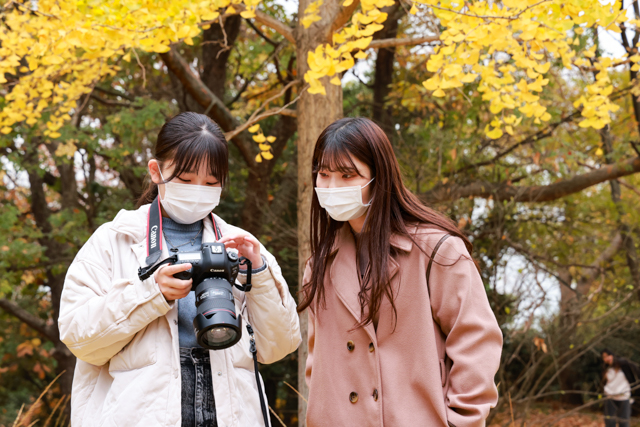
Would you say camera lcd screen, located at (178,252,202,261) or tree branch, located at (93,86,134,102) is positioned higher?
tree branch, located at (93,86,134,102)

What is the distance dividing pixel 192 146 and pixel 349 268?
0.65 m

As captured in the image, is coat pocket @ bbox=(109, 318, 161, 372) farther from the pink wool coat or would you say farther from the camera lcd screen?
the pink wool coat

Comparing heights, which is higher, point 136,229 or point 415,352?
point 136,229

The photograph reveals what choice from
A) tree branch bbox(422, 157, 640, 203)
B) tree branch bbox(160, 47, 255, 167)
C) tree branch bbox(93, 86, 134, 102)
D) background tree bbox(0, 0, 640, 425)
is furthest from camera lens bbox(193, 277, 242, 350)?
tree branch bbox(93, 86, 134, 102)

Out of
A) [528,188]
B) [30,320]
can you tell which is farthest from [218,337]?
[30,320]

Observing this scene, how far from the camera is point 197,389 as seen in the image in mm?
1616

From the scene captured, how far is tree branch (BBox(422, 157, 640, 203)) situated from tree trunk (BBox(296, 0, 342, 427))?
2.01 meters

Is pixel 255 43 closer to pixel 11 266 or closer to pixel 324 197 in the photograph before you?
pixel 11 266

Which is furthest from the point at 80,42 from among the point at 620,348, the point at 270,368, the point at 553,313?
the point at 620,348

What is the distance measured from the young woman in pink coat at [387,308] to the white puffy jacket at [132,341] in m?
0.20

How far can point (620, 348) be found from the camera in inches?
384

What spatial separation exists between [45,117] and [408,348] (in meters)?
6.00

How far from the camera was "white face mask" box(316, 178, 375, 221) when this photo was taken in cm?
161

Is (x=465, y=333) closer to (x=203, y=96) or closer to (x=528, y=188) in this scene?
(x=203, y=96)
